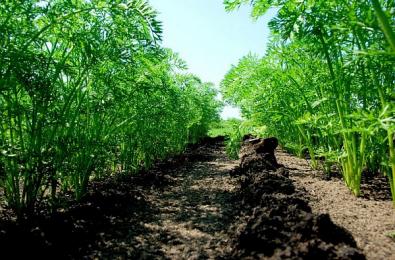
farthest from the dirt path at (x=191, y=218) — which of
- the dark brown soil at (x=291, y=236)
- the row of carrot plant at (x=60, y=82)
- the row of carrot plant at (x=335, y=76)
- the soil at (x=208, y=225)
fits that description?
the row of carrot plant at (x=335, y=76)

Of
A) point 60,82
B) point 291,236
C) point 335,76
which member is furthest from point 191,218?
point 335,76

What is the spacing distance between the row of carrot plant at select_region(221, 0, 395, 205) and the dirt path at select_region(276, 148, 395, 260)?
0.90 ft

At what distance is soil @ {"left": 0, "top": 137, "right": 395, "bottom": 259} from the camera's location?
2.30 metres

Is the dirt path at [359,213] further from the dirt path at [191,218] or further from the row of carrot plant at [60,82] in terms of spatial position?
the row of carrot plant at [60,82]

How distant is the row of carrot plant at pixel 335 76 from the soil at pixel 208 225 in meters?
0.71

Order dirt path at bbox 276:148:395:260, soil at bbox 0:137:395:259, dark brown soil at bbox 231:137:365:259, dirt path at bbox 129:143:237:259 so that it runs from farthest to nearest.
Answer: dirt path at bbox 129:143:237:259, dirt path at bbox 276:148:395:260, soil at bbox 0:137:395:259, dark brown soil at bbox 231:137:365:259

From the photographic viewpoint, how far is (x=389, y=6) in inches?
129

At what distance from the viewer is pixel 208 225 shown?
3.60 meters

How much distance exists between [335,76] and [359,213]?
1716 mm

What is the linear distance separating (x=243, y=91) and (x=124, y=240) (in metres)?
4.13

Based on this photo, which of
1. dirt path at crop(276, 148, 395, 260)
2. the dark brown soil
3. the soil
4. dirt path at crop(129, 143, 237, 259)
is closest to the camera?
the dark brown soil

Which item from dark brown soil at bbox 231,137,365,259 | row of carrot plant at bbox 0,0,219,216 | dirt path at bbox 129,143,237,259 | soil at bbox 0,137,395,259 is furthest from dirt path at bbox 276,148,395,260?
row of carrot plant at bbox 0,0,219,216

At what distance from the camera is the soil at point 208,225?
230cm

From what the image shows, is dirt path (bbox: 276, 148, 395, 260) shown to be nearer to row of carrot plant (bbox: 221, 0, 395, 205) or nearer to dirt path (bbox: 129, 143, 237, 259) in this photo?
row of carrot plant (bbox: 221, 0, 395, 205)
